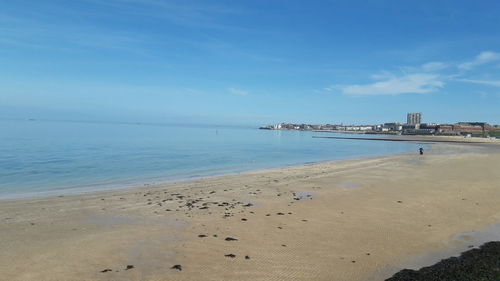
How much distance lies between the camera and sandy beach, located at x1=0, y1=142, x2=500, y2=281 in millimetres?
6629

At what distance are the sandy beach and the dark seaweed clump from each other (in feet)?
1.42

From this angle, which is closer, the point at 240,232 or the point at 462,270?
the point at 462,270

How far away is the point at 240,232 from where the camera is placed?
9039 mm

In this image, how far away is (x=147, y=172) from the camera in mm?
24672

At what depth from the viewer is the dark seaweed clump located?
5.89 metres

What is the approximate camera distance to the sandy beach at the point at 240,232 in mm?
6629

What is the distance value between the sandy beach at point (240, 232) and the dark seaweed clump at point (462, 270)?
0.43 metres

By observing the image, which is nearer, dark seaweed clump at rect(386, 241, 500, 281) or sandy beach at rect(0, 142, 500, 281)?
dark seaweed clump at rect(386, 241, 500, 281)

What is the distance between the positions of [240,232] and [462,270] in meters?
4.96

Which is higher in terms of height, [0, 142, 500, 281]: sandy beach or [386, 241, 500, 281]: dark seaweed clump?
[386, 241, 500, 281]: dark seaweed clump

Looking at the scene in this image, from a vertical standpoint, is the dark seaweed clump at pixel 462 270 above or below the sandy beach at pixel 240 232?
above

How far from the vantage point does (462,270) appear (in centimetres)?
621

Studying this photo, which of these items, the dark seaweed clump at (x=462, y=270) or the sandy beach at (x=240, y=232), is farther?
the sandy beach at (x=240, y=232)

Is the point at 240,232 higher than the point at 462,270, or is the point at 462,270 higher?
the point at 462,270
